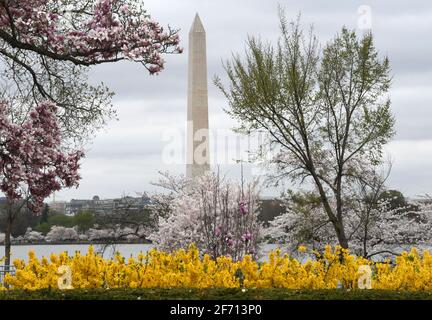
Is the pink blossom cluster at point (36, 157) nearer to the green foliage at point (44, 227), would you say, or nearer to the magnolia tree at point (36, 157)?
the magnolia tree at point (36, 157)

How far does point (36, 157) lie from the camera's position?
510 inches

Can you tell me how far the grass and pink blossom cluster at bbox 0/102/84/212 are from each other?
15.0 ft

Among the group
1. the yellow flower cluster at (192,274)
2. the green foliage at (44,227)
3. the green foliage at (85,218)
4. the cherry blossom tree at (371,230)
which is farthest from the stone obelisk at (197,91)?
the green foliage at (44,227)

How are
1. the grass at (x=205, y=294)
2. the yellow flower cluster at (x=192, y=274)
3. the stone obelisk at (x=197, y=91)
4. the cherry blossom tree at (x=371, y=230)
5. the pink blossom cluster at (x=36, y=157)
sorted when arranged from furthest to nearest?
the cherry blossom tree at (x=371, y=230) → the stone obelisk at (x=197, y=91) → the pink blossom cluster at (x=36, y=157) → the yellow flower cluster at (x=192, y=274) → the grass at (x=205, y=294)

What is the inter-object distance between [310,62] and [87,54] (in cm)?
1467

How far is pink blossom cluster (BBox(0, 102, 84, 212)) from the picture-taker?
1291cm

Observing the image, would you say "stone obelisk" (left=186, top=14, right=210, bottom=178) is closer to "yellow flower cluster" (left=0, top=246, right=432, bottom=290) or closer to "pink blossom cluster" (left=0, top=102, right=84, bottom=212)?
"pink blossom cluster" (left=0, top=102, right=84, bottom=212)

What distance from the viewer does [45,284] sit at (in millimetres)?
8836

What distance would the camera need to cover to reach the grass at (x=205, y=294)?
8.27 m

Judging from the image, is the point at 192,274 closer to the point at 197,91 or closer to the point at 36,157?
the point at 36,157

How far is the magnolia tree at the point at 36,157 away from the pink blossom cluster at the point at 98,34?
1166 millimetres

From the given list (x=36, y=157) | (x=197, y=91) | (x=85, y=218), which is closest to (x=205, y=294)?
(x=36, y=157)

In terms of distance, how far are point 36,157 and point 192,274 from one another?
15.8 feet

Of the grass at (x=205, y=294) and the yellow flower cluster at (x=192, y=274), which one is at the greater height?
the yellow flower cluster at (x=192, y=274)
